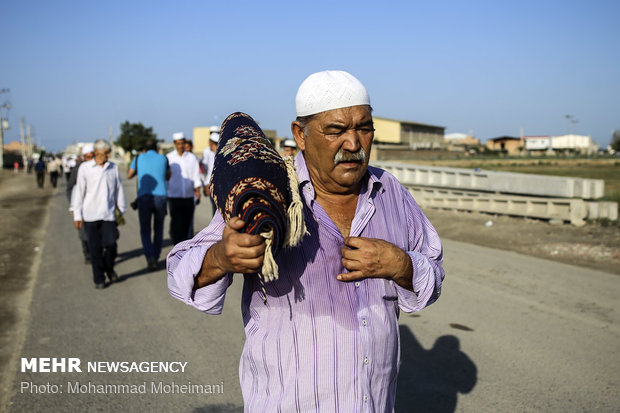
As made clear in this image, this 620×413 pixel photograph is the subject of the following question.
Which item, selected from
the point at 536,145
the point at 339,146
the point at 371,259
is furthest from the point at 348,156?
the point at 536,145

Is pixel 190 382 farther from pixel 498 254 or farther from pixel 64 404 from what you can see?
pixel 498 254

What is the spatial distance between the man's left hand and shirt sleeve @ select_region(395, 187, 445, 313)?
0.11m

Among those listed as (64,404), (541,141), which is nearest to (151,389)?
(64,404)

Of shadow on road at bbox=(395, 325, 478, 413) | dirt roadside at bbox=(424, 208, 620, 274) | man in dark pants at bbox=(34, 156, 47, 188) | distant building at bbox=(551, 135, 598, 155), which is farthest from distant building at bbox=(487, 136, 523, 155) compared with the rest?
shadow on road at bbox=(395, 325, 478, 413)

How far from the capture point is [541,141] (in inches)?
4675

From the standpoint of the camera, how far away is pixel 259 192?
183 cm

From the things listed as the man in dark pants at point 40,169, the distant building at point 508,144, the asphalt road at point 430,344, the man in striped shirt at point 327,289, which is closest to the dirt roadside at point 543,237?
the asphalt road at point 430,344

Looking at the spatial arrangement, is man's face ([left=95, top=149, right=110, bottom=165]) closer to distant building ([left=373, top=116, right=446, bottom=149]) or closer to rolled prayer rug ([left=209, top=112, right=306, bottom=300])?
rolled prayer rug ([left=209, top=112, right=306, bottom=300])

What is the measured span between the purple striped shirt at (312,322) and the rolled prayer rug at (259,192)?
14cm

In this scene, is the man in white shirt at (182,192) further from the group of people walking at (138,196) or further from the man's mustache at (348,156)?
the man's mustache at (348,156)

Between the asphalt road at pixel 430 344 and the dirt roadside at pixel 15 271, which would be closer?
the asphalt road at pixel 430 344

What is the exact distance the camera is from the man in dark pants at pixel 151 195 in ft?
29.2

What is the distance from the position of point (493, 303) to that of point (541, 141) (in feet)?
402

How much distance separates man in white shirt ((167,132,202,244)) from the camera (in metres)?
9.65
